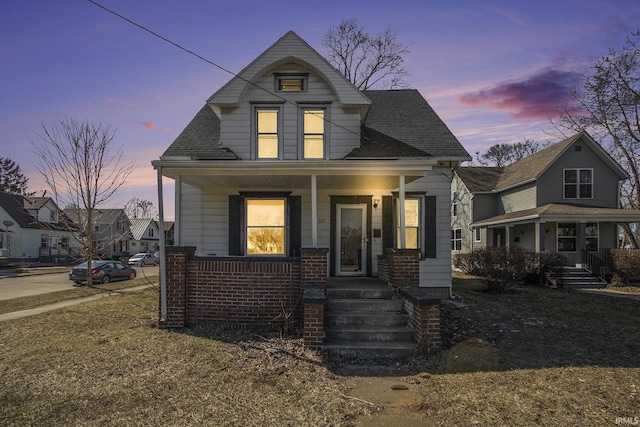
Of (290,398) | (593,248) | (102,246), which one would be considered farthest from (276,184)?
(593,248)

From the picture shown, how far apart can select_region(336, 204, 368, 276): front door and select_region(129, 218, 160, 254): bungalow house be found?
49.7 m

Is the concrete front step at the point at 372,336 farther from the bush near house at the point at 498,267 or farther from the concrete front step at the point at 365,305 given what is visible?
the bush near house at the point at 498,267

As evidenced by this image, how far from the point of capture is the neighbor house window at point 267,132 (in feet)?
34.8

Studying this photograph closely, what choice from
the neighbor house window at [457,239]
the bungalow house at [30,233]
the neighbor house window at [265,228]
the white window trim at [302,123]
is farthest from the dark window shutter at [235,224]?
the bungalow house at [30,233]

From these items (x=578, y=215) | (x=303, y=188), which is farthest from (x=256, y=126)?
(x=578, y=215)

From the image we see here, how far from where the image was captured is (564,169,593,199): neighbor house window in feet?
62.9

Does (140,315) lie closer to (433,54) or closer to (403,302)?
(403,302)

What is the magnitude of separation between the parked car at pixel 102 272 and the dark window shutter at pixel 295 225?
13.0m

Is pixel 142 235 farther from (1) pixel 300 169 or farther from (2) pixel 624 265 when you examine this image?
(2) pixel 624 265

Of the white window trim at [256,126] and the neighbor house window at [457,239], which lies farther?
the neighbor house window at [457,239]

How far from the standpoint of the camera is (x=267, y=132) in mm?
10602

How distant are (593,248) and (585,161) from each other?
456 centimetres

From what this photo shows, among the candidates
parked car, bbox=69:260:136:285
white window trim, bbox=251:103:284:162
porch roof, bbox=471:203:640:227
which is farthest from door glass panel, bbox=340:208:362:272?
parked car, bbox=69:260:136:285

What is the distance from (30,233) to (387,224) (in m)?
38.2
